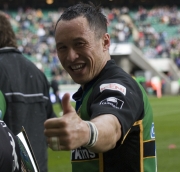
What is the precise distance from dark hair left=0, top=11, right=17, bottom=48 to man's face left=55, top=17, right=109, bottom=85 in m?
1.76

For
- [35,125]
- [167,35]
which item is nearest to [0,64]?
[35,125]

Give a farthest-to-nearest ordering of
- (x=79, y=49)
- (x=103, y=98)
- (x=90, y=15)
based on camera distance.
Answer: (x=90, y=15) → (x=79, y=49) → (x=103, y=98)

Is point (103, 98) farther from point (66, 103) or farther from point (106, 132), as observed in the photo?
point (66, 103)

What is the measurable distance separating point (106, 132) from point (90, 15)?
2.62ft

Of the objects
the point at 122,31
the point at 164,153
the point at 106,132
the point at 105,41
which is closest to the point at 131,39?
the point at 122,31

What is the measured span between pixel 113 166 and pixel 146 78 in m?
31.1

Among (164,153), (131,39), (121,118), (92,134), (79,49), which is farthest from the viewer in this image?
(131,39)

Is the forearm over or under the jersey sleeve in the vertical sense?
under

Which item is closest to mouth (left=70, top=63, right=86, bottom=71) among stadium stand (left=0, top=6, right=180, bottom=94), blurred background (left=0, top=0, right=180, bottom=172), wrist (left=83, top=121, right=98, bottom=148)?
wrist (left=83, top=121, right=98, bottom=148)

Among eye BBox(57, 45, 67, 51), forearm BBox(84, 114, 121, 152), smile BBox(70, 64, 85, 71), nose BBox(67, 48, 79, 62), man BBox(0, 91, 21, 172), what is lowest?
man BBox(0, 91, 21, 172)

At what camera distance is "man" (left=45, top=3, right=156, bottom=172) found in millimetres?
2207

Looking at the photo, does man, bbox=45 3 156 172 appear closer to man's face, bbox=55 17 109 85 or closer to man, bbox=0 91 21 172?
man's face, bbox=55 17 109 85

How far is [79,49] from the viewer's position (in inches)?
98.3

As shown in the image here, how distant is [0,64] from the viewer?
4.26 m
